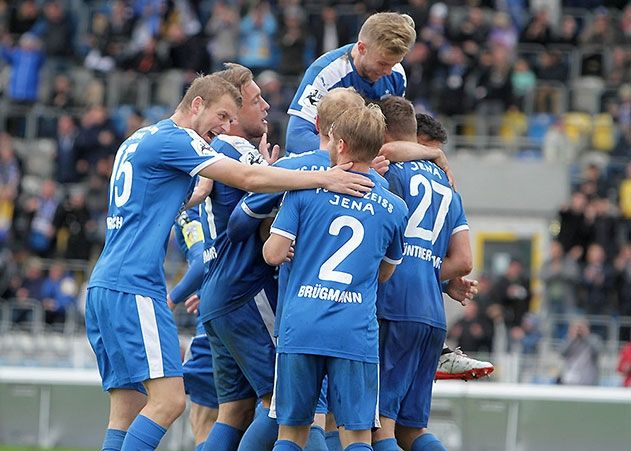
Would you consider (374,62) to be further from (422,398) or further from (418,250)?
(422,398)

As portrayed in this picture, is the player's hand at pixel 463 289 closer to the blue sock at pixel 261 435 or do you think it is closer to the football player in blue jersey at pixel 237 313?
the football player in blue jersey at pixel 237 313

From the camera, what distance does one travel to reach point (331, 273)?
26.2 feet

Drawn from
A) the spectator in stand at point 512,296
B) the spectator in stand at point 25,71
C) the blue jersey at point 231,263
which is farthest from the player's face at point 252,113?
the spectator in stand at point 25,71

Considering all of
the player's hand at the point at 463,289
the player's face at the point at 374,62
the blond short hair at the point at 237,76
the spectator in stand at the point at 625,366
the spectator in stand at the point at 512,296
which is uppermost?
the player's face at the point at 374,62

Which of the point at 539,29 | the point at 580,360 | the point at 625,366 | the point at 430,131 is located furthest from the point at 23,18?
the point at 430,131

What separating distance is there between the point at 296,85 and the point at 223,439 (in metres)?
17.0

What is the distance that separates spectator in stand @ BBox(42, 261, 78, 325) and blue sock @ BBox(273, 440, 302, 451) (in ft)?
47.1

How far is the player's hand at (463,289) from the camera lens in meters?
9.38

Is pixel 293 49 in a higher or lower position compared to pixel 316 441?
higher

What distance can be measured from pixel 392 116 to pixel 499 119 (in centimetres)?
1591

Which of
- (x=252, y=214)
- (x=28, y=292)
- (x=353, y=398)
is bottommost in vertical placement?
(x=28, y=292)

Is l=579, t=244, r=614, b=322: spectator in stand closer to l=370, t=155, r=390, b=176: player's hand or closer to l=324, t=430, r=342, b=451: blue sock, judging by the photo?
l=324, t=430, r=342, b=451: blue sock

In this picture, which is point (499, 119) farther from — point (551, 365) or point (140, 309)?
point (140, 309)

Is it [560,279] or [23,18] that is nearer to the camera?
[560,279]
